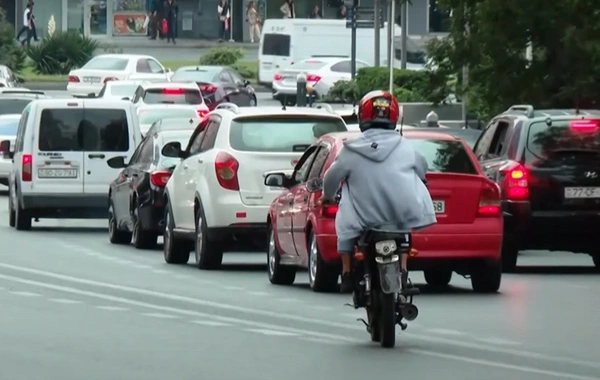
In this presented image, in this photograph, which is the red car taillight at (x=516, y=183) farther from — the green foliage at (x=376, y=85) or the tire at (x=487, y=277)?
the green foliage at (x=376, y=85)

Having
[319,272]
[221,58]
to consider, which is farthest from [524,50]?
[221,58]

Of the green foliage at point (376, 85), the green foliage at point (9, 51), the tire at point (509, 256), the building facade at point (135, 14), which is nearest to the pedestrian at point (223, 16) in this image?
the building facade at point (135, 14)

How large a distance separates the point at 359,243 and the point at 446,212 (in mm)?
4139

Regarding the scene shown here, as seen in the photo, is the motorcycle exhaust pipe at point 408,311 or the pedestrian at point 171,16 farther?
the pedestrian at point 171,16

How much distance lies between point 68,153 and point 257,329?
45.3ft

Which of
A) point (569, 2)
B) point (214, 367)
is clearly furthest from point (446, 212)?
point (569, 2)

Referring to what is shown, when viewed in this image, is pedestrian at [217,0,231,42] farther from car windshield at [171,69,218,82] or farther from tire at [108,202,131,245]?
tire at [108,202,131,245]

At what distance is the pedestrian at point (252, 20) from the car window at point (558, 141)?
5975 centimetres

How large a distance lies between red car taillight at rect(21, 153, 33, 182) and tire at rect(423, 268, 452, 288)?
33.4 feet

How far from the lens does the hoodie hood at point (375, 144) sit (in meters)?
12.4

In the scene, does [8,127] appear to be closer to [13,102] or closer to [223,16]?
[13,102]

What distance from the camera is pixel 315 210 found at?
1631 cm

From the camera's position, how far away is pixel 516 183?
63.0 feet

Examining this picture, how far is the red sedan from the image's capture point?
53.5ft
